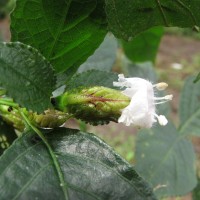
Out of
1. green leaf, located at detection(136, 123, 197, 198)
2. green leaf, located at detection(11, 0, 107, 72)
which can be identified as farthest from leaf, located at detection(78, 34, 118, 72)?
green leaf, located at detection(11, 0, 107, 72)

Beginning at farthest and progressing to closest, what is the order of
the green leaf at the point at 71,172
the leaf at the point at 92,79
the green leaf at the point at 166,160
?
the green leaf at the point at 166,160, the leaf at the point at 92,79, the green leaf at the point at 71,172

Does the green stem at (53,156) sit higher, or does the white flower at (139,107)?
the white flower at (139,107)

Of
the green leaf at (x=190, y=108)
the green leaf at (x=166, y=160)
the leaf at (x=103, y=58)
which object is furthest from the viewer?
the green leaf at (x=190, y=108)

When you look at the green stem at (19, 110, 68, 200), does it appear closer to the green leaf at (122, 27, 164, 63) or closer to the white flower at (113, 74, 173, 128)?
the white flower at (113, 74, 173, 128)

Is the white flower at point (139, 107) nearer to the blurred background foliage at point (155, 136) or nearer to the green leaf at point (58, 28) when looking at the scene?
the green leaf at point (58, 28)

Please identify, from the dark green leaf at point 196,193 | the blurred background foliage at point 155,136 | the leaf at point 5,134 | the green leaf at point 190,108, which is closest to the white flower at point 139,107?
the leaf at point 5,134

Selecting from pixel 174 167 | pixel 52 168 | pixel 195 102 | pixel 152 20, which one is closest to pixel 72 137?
pixel 52 168

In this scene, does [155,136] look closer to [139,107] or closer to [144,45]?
[144,45]
